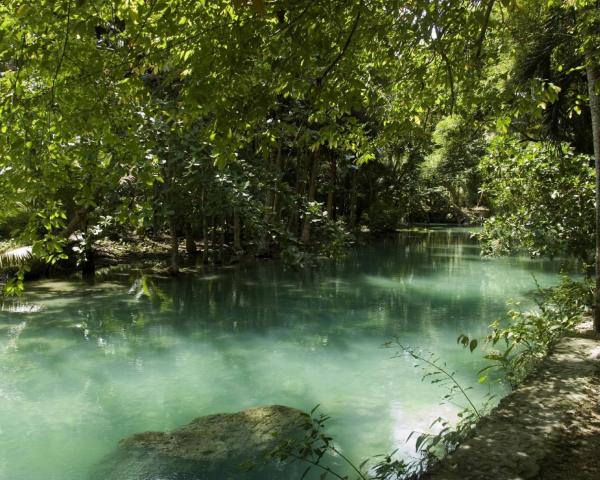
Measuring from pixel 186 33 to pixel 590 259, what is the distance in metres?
9.25

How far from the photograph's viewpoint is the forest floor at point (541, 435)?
2.90 metres

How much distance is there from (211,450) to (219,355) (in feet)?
12.0

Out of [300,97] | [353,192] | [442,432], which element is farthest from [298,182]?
[442,432]

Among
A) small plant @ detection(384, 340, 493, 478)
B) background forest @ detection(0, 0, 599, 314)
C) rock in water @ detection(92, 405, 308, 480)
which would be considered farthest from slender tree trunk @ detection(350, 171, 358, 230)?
rock in water @ detection(92, 405, 308, 480)

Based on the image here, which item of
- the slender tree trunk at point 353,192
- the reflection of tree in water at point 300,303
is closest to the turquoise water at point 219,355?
the reflection of tree in water at point 300,303

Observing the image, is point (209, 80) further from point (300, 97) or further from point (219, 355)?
point (219, 355)

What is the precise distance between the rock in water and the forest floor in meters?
1.95

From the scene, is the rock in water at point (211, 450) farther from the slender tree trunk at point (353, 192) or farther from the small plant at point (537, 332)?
the slender tree trunk at point (353, 192)

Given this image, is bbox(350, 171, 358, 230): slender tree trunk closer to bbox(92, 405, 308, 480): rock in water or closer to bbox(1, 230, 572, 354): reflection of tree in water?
bbox(1, 230, 572, 354): reflection of tree in water

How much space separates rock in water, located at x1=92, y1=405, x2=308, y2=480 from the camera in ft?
16.3

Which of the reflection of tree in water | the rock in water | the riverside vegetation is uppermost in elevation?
the riverside vegetation

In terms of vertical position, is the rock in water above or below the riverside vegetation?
below

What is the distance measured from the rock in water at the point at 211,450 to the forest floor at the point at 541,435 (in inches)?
76.7

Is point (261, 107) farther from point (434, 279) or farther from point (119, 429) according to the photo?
point (434, 279)
